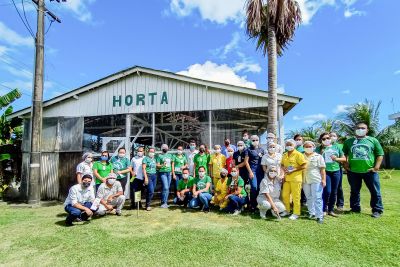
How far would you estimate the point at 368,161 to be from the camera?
19.4 ft

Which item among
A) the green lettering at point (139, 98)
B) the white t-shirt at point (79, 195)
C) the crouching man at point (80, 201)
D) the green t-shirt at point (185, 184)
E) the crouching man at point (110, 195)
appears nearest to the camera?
the crouching man at point (80, 201)

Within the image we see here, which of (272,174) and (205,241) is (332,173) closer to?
(272,174)

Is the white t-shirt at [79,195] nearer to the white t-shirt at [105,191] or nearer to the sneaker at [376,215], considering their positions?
the white t-shirt at [105,191]

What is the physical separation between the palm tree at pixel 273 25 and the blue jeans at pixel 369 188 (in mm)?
2464

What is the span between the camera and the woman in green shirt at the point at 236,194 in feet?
21.4

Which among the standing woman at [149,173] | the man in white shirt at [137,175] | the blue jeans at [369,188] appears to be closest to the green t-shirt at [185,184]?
the standing woman at [149,173]

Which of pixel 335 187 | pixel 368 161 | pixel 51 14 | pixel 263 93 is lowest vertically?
pixel 335 187

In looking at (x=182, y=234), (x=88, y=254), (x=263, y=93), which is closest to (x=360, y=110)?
(x=263, y=93)

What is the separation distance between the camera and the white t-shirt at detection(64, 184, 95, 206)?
623 centimetres

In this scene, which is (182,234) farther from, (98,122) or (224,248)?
(98,122)

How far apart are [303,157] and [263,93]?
3273 mm

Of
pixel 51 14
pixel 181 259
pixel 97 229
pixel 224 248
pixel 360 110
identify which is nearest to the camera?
pixel 181 259

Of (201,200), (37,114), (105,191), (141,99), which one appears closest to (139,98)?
(141,99)

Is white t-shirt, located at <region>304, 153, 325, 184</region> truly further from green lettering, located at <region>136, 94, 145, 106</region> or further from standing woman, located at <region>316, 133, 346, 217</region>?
green lettering, located at <region>136, 94, 145, 106</region>
